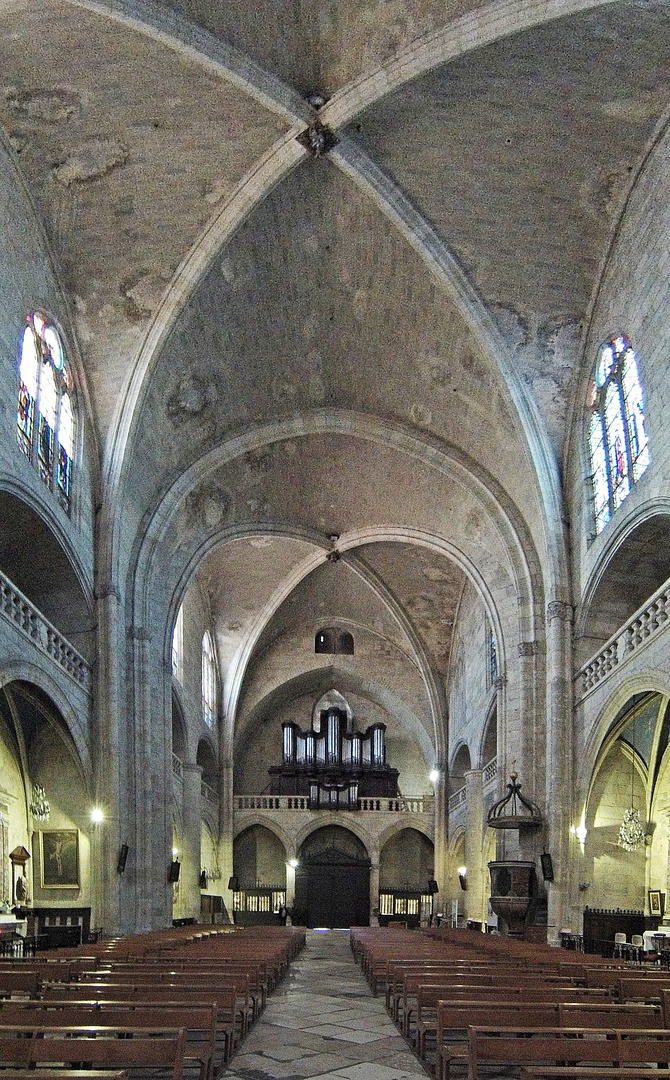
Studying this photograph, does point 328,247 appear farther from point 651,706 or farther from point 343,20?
point 651,706

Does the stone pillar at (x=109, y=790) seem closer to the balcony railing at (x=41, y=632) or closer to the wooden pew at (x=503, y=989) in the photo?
the balcony railing at (x=41, y=632)

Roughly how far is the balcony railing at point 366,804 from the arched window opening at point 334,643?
5.42 meters

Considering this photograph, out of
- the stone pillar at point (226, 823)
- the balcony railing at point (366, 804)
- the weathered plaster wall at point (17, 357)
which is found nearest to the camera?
the weathered plaster wall at point (17, 357)

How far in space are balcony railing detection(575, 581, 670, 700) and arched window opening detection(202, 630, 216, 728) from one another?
16501mm

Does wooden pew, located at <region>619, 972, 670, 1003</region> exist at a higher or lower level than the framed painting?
higher

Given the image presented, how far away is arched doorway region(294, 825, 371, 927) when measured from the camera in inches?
1522

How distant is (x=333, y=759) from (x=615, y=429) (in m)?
22.5

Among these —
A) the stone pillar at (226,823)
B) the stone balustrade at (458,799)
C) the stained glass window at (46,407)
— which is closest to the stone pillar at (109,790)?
the stained glass window at (46,407)

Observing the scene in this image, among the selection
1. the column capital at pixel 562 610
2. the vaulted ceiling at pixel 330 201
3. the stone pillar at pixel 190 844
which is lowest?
the stone pillar at pixel 190 844

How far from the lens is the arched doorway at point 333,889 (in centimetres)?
3866

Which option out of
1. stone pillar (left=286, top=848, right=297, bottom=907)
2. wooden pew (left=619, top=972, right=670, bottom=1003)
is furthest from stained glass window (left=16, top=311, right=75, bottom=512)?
stone pillar (left=286, top=848, right=297, bottom=907)

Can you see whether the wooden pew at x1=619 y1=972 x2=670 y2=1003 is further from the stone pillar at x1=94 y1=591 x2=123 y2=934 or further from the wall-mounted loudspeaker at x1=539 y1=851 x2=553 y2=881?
the stone pillar at x1=94 y1=591 x2=123 y2=934

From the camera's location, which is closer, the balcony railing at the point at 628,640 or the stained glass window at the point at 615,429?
the balcony railing at the point at 628,640

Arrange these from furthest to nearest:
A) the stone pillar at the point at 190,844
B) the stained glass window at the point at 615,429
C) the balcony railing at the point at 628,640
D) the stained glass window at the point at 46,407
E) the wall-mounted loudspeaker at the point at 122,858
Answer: the stone pillar at the point at 190,844 → the wall-mounted loudspeaker at the point at 122,858 → the stained glass window at the point at 615,429 → the stained glass window at the point at 46,407 → the balcony railing at the point at 628,640
